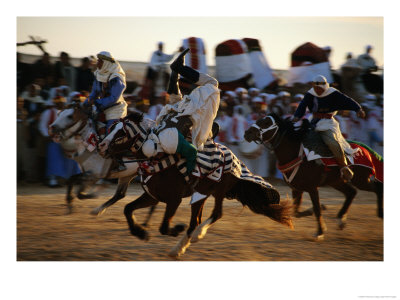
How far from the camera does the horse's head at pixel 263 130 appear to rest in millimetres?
7211

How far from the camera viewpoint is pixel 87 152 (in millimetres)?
7707

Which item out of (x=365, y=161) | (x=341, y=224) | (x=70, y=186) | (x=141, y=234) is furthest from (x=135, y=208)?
(x=365, y=161)

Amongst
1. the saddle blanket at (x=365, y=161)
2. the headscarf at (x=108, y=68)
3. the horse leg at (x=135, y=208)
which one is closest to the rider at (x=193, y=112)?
the horse leg at (x=135, y=208)

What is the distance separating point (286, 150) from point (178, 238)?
1774 millimetres

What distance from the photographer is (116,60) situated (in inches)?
296

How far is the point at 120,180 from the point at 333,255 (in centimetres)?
286

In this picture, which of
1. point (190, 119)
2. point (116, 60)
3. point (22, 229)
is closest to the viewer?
point (190, 119)

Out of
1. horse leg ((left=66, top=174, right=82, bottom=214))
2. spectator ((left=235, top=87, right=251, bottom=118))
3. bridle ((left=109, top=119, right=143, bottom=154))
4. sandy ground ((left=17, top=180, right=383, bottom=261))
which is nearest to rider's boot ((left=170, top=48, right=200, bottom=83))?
bridle ((left=109, top=119, right=143, bottom=154))

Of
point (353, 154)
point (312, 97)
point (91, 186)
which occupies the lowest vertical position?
point (91, 186)

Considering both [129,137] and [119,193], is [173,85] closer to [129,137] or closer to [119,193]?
[129,137]

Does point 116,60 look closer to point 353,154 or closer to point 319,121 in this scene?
point 319,121

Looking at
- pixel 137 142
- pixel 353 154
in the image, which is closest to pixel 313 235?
pixel 353 154

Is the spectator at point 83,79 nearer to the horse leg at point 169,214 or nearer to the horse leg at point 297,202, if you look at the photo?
the horse leg at point 297,202

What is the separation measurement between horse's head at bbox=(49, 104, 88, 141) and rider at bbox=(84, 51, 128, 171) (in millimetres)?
160
